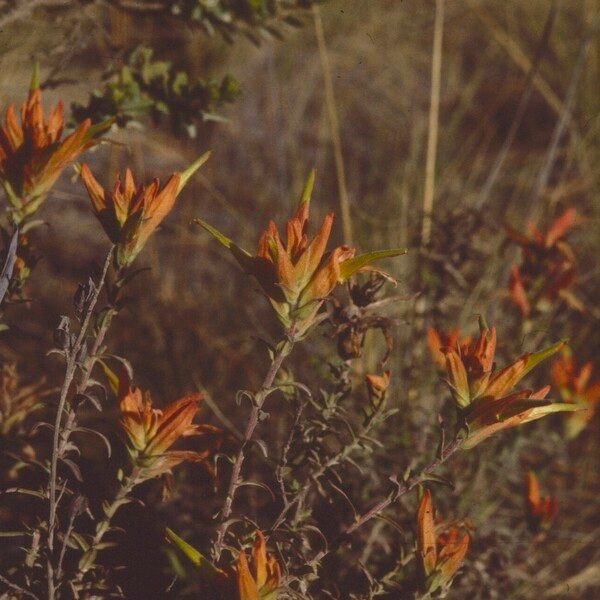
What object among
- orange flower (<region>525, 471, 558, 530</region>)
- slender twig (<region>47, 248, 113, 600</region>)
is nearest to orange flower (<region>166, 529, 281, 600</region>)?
slender twig (<region>47, 248, 113, 600</region>)

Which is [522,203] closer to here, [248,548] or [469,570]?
[469,570]

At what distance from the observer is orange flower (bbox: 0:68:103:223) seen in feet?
2.37

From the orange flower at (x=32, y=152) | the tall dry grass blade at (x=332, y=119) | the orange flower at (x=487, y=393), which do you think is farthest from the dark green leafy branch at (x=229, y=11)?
the orange flower at (x=487, y=393)

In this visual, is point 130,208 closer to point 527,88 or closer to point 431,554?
point 431,554

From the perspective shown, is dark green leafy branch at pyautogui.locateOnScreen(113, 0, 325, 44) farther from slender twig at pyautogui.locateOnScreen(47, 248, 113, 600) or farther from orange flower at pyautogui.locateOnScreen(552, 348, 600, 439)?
orange flower at pyautogui.locateOnScreen(552, 348, 600, 439)

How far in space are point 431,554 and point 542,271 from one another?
24.1 inches

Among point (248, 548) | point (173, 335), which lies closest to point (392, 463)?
point (248, 548)

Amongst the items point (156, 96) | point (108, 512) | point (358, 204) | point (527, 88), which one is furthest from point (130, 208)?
point (358, 204)

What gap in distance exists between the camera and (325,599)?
3.07 feet

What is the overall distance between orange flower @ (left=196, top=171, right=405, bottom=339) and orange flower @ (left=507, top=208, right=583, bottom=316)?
23.7 inches

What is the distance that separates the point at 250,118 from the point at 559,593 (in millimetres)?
2225

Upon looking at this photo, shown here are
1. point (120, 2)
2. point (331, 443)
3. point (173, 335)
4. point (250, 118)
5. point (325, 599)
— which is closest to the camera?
point (325, 599)

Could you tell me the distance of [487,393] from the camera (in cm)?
67

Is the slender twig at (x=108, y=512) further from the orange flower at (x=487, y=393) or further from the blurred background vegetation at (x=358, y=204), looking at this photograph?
the orange flower at (x=487, y=393)
